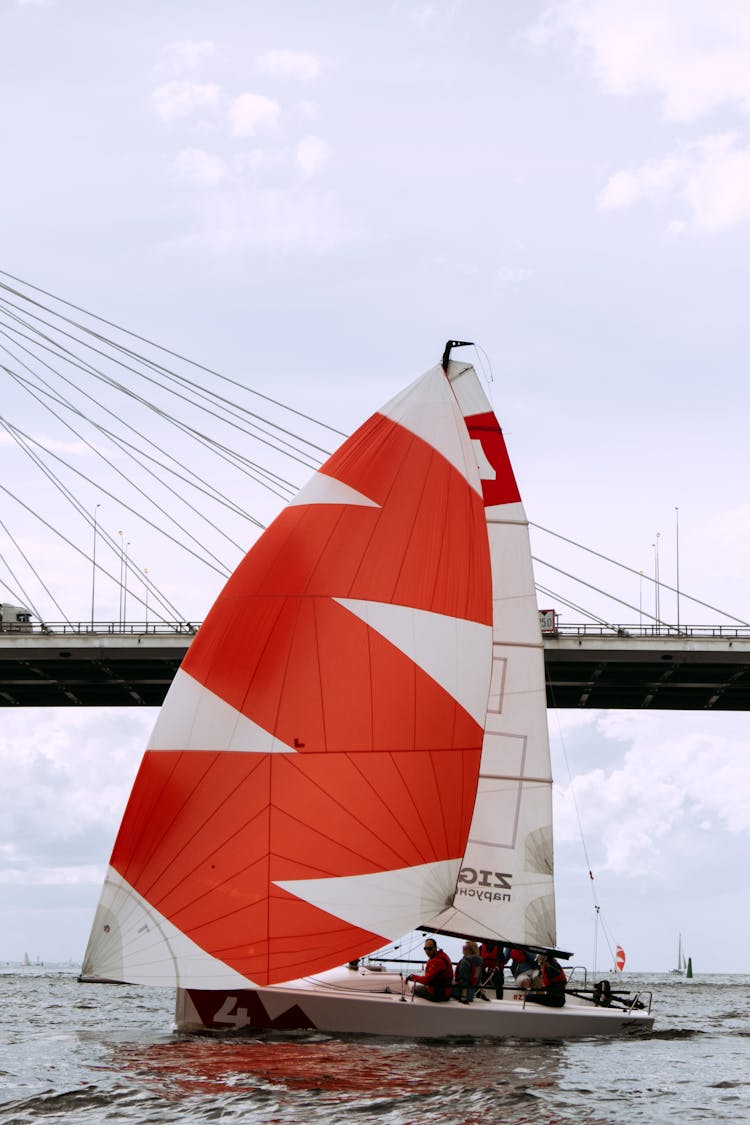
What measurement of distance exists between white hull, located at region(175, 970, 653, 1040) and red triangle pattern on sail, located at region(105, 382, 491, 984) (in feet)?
5.27

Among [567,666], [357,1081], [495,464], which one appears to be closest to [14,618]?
[567,666]

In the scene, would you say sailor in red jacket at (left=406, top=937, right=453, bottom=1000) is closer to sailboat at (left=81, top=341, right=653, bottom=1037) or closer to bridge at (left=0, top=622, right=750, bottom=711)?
sailboat at (left=81, top=341, right=653, bottom=1037)

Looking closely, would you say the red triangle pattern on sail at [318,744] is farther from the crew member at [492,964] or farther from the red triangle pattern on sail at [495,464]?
the crew member at [492,964]

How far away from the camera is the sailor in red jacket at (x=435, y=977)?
16625 millimetres

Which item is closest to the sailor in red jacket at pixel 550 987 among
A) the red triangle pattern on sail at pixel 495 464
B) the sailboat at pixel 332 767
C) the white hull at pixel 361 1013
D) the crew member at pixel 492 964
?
the sailboat at pixel 332 767

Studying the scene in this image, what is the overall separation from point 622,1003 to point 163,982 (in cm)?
637

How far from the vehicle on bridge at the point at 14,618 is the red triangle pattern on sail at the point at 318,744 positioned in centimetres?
2755

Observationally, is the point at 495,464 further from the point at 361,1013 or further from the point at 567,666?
the point at 567,666

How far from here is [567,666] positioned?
140 ft

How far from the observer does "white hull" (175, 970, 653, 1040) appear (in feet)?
52.6

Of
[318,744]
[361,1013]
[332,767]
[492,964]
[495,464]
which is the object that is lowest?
[361,1013]

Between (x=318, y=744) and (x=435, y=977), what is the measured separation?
3226mm

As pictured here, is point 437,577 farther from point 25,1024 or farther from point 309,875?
point 25,1024

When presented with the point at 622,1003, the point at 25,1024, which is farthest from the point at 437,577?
the point at 25,1024
